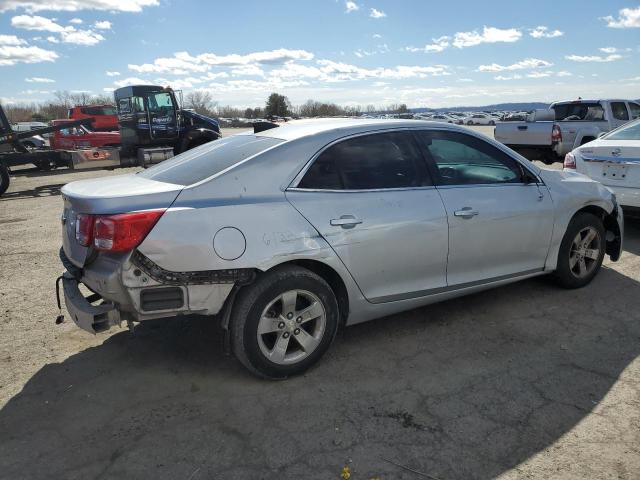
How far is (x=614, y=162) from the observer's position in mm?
6410

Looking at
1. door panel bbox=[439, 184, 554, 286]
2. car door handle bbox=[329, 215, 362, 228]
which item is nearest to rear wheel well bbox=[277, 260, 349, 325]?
car door handle bbox=[329, 215, 362, 228]

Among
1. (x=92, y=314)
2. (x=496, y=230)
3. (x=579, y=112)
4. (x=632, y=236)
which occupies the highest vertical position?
(x=579, y=112)

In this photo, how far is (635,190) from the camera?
6.16m

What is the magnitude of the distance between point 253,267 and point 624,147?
17.7 feet

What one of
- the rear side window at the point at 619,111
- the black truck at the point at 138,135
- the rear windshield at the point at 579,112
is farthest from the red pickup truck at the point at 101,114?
the rear side window at the point at 619,111

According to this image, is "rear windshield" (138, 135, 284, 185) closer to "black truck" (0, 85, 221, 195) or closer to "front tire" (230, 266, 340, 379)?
"front tire" (230, 266, 340, 379)

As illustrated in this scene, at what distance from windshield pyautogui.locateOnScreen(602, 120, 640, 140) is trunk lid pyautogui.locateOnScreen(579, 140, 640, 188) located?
0.19m

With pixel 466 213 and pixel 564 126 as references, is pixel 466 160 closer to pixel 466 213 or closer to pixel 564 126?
pixel 466 213

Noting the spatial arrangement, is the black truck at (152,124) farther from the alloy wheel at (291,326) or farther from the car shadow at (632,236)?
the alloy wheel at (291,326)

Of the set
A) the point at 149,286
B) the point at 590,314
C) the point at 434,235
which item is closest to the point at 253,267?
the point at 149,286

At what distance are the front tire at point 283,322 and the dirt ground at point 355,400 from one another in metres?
0.16

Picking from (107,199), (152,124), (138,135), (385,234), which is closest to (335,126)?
(385,234)

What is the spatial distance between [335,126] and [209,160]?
0.92 meters

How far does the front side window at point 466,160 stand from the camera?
399 cm
